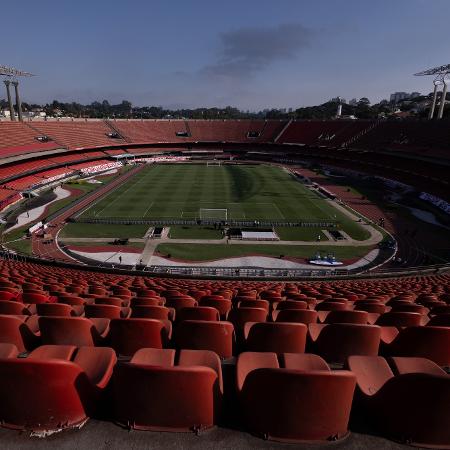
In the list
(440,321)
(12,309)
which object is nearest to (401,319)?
(440,321)

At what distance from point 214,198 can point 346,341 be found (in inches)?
1793

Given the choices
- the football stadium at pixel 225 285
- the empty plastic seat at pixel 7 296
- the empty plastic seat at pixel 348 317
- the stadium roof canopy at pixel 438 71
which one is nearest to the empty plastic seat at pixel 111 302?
the football stadium at pixel 225 285

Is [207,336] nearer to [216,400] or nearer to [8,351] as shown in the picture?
[216,400]

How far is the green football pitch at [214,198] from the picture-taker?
4253 centimetres

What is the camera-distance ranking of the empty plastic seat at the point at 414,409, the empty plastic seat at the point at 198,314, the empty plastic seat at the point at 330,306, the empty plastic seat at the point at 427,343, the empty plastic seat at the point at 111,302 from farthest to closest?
the empty plastic seat at the point at 330,306, the empty plastic seat at the point at 111,302, the empty plastic seat at the point at 198,314, the empty plastic seat at the point at 427,343, the empty plastic seat at the point at 414,409

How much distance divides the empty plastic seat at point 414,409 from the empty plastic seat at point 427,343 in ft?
7.39

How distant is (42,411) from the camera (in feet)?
11.6

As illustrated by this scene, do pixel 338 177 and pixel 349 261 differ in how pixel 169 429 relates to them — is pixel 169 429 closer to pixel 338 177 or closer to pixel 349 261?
pixel 349 261

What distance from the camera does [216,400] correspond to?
362 centimetres

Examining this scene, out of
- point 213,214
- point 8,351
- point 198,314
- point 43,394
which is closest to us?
point 43,394

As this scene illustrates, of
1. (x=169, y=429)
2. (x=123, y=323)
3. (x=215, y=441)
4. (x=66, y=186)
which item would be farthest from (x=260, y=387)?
(x=66, y=186)

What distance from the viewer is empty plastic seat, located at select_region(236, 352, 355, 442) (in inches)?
131

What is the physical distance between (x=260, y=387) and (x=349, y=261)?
28.7 metres

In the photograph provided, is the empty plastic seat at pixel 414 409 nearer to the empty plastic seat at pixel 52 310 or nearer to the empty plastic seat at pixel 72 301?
the empty plastic seat at pixel 52 310
